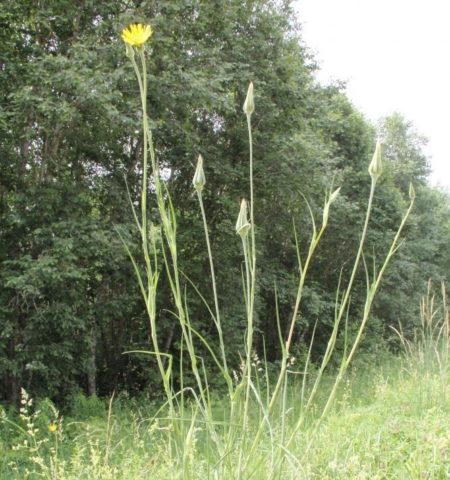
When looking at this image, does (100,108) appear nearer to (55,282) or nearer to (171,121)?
(171,121)

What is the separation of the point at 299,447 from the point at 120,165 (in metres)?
6.69

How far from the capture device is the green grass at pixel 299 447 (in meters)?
0.80

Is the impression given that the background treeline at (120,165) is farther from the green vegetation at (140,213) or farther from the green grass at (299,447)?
the green grass at (299,447)

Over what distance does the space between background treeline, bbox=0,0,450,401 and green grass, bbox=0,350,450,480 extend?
137 centimetres

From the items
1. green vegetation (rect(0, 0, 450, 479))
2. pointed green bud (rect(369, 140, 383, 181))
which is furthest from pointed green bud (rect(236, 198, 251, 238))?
green vegetation (rect(0, 0, 450, 479))

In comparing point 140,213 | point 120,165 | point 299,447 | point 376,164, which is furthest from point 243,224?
point 120,165

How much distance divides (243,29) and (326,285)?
6438mm

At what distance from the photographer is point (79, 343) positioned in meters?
6.48

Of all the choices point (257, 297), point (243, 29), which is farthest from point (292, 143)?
point (257, 297)

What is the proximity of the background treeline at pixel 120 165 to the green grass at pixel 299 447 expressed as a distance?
1.37 m

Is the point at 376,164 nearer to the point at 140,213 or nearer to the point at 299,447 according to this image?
the point at 299,447

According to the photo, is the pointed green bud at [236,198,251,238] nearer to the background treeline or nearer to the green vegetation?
the green vegetation

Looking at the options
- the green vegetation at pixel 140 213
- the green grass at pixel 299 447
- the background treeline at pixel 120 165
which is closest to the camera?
the green grass at pixel 299 447

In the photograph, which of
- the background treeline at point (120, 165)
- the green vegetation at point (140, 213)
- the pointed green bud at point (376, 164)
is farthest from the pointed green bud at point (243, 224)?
the background treeline at point (120, 165)
